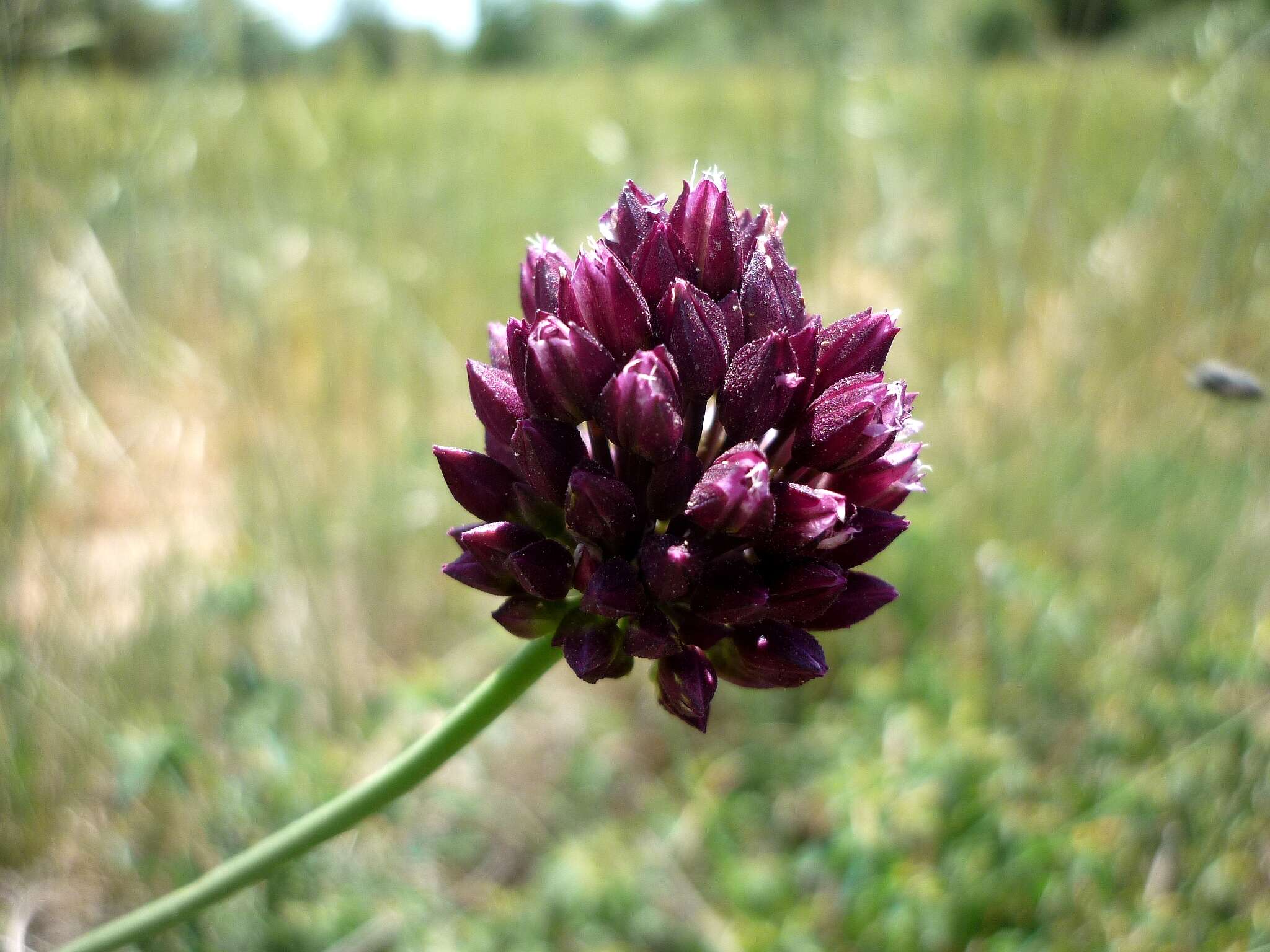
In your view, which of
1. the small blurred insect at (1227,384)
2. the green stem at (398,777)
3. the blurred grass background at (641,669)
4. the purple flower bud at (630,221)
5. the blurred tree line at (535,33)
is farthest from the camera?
the blurred tree line at (535,33)

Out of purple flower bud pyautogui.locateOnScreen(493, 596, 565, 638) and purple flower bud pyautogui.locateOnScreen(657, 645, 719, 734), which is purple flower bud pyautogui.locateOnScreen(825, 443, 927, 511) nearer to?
purple flower bud pyautogui.locateOnScreen(657, 645, 719, 734)

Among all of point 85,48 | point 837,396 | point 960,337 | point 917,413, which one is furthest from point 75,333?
point 960,337

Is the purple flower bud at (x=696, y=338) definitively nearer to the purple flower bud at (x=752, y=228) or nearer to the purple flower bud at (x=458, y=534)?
the purple flower bud at (x=752, y=228)

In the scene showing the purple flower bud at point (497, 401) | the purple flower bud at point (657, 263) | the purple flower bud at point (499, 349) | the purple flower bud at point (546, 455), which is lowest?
the purple flower bud at point (546, 455)

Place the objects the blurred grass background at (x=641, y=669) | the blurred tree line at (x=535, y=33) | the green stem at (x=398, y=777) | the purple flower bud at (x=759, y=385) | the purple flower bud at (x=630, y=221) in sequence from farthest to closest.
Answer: the blurred tree line at (x=535, y=33) → the blurred grass background at (x=641, y=669) → the purple flower bud at (x=630, y=221) → the purple flower bud at (x=759, y=385) → the green stem at (x=398, y=777)

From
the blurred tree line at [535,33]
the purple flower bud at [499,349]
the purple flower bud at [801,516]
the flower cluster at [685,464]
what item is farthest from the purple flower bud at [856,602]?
the blurred tree line at [535,33]

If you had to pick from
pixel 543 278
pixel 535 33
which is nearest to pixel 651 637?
pixel 543 278
